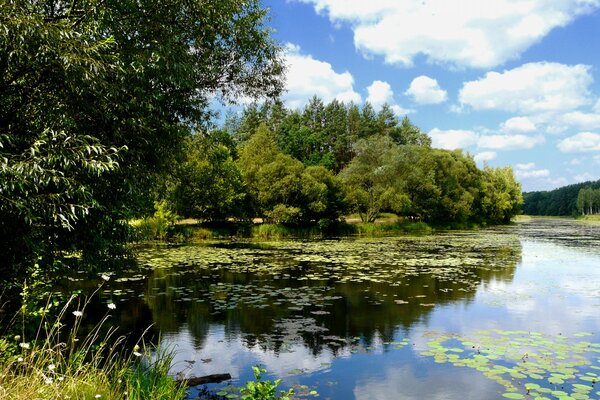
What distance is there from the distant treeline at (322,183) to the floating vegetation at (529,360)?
1226 cm

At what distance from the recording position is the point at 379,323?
1319 cm

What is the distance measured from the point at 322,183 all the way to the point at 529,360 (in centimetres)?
4307

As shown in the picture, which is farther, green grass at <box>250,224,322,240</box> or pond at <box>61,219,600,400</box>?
green grass at <box>250,224,322,240</box>

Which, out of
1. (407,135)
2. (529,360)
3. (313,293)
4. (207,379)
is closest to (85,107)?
(207,379)

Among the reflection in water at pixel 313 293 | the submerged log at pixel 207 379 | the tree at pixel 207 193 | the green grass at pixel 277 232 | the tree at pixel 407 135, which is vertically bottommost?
the submerged log at pixel 207 379

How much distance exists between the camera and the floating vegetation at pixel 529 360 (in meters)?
8.15

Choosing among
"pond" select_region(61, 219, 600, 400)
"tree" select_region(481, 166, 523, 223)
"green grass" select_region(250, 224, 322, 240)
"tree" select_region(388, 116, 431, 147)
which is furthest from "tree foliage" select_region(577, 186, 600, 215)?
"pond" select_region(61, 219, 600, 400)

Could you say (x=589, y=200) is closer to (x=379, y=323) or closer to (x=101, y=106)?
(x=379, y=323)

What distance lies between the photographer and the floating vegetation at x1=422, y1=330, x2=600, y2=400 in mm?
8148

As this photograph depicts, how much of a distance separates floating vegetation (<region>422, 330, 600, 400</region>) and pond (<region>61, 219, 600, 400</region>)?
32mm

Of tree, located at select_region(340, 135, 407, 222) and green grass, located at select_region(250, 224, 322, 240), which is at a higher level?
tree, located at select_region(340, 135, 407, 222)

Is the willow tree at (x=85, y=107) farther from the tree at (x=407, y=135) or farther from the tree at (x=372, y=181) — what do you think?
the tree at (x=407, y=135)

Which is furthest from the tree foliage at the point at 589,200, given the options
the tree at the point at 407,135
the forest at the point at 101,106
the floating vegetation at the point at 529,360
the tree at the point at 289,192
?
the floating vegetation at the point at 529,360

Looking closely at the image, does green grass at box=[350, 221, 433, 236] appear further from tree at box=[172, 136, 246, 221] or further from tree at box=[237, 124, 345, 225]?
tree at box=[172, 136, 246, 221]
